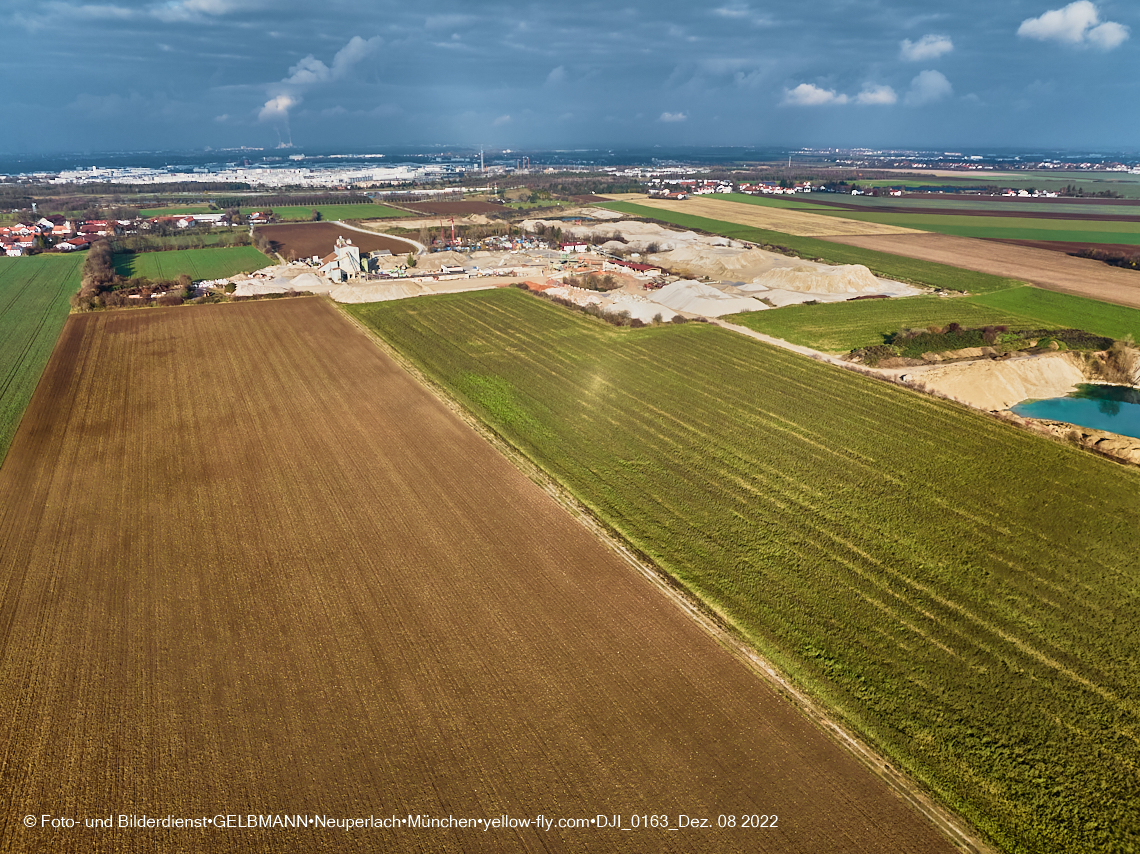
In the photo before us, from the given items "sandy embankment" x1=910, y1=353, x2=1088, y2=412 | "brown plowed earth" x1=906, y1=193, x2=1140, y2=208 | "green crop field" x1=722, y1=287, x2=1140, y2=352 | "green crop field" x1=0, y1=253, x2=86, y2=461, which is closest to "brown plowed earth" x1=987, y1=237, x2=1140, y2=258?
"green crop field" x1=722, y1=287, x2=1140, y2=352

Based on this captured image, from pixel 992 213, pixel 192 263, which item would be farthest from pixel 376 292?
pixel 992 213

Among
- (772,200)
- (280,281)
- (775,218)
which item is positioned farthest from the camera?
(772,200)

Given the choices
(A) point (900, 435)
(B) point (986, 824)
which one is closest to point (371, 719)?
(B) point (986, 824)

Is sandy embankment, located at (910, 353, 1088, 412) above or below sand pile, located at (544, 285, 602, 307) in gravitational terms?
below

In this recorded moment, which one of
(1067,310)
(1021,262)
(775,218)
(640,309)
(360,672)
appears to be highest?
(775,218)

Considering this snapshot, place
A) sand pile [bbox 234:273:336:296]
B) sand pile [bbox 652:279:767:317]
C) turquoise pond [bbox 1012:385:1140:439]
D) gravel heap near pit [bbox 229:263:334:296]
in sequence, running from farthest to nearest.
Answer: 1. gravel heap near pit [bbox 229:263:334:296]
2. sand pile [bbox 234:273:336:296]
3. sand pile [bbox 652:279:767:317]
4. turquoise pond [bbox 1012:385:1140:439]

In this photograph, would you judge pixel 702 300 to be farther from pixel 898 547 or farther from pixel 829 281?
pixel 898 547

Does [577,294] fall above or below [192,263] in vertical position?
below

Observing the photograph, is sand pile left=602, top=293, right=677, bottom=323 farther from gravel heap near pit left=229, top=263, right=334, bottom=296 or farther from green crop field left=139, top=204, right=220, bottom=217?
green crop field left=139, top=204, right=220, bottom=217
